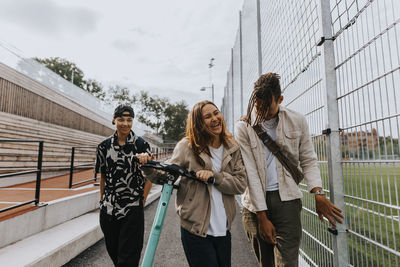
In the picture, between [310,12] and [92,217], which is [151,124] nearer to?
[92,217]

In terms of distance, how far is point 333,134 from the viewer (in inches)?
77.0

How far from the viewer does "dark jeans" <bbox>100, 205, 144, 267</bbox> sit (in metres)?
2.27

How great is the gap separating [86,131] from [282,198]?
1689 cm

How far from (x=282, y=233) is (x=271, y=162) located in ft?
1.78

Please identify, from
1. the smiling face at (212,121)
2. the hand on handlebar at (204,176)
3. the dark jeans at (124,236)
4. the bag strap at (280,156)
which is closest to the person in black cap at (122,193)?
the dark jeans at (124,236)

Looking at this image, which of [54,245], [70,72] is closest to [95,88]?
[70,72]

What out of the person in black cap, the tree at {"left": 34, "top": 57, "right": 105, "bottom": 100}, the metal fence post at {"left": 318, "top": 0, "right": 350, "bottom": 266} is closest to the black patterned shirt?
the person in black cap

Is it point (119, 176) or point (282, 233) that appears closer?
point (282, 233)

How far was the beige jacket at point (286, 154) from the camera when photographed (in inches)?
69.3

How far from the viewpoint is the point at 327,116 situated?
6.52 feet

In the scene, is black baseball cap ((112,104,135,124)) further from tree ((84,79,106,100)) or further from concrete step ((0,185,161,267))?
tree ((84,79,106,100))

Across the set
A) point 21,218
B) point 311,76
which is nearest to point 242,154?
point 311,76

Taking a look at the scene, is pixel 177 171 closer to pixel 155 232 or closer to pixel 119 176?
pixel 155 232

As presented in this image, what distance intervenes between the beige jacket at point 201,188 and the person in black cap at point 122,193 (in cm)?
67
